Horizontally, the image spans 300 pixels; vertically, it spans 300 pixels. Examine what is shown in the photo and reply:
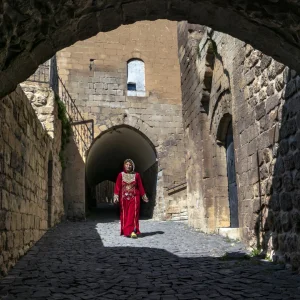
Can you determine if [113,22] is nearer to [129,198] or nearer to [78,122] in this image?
[129,198]

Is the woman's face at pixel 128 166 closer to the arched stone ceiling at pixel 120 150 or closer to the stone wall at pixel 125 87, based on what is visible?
the stone wall at pixel 125 87

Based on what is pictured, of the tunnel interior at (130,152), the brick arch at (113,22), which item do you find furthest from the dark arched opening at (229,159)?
the tunnel interior at (130,152)

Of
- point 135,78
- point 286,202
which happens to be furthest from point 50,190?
point 135,78

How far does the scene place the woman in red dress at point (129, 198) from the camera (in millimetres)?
7980

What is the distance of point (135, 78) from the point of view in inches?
578

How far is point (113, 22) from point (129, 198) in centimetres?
555

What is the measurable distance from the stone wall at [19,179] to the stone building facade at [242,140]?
9.65 ft

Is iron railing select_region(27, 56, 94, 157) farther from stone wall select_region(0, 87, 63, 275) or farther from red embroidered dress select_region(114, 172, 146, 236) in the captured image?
stone wall select_region(0, 87, 63, 275)

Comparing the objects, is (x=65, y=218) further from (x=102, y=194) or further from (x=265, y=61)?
(x=102, y=194)

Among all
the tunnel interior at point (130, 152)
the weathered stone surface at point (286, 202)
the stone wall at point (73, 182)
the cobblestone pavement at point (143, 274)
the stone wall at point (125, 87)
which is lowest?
the cobblestone pavement at point (143, 274)

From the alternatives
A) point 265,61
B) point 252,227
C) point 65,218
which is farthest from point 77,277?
point 65,218

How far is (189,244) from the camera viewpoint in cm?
669

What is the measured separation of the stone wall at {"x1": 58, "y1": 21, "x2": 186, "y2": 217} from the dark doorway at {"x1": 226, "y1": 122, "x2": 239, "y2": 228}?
214 inches

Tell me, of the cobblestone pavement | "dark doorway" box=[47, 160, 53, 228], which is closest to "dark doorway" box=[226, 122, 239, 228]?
the cobblestone pavement
